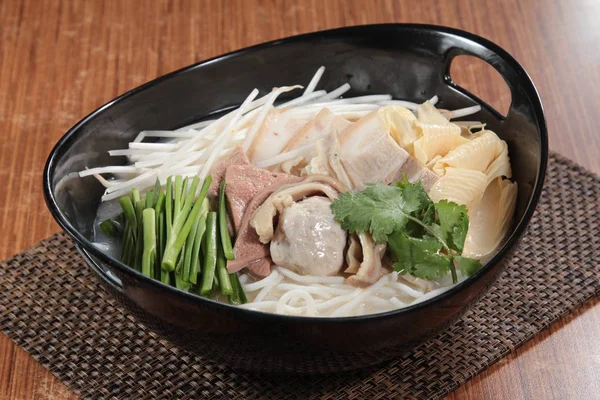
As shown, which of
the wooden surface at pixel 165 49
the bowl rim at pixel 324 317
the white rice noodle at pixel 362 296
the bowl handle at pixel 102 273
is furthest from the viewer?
the wooden surface at pixel 165 49

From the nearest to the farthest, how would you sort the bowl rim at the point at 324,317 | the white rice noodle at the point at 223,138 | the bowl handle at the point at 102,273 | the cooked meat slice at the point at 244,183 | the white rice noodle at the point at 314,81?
the bowl rim at the point at 324,317 < the bowl handle at the point at 102,273 < the cooked meat slice at the point at 244,183 < the white rice noodle at the point at 223,138 < the white rice noodle at the point at 314,81

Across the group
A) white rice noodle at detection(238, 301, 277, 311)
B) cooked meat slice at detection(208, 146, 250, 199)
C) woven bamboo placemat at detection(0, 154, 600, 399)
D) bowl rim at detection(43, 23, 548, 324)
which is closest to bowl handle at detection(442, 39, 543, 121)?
bowl rim at detection(43, 23, 548, 324)

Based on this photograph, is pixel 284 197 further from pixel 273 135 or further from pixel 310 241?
pixel 273 135

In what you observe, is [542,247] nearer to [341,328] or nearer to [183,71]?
[341,328]

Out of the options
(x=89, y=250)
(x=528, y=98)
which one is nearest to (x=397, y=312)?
(x=89, y=250)

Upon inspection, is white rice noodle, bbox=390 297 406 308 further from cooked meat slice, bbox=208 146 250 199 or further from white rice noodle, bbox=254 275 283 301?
cooked meat slice, bbox=208 146 250 199

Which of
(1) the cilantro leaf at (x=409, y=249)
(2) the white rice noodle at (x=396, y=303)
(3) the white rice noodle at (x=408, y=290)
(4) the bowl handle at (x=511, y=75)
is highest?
(4) the bowl handle at (x=511, y=75)

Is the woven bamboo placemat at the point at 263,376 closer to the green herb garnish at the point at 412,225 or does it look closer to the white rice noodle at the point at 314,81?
the green herb garnish at the point at 412,225

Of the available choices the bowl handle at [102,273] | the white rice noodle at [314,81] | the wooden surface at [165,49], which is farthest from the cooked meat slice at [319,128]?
the wooden surface at [165,49]
